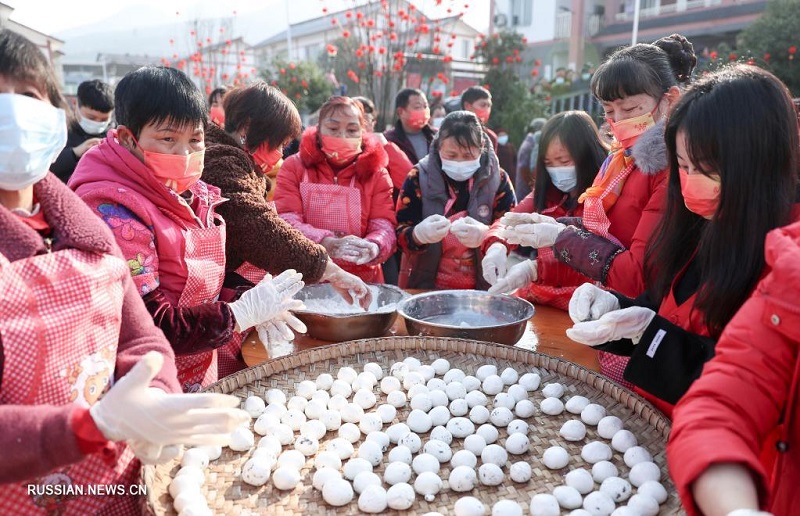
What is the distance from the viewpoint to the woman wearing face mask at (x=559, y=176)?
2633 millimetres

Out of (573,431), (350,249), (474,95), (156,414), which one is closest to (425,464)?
(573,431)

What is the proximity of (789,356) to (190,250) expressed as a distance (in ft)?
5.06

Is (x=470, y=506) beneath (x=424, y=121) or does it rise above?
beneath

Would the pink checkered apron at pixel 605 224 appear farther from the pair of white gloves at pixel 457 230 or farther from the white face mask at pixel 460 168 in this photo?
the white face mask at pixel 460 168

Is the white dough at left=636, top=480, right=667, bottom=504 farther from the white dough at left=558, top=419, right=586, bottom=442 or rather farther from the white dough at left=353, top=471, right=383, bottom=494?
the white dough at left=353, top=471, right=383, bottom=494

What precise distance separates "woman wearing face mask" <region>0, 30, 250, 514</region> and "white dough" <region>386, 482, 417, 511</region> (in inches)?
19.7

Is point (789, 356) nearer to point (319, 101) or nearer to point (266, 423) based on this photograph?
point (266, 423)

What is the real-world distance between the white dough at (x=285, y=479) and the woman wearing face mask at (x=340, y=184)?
1582 mm

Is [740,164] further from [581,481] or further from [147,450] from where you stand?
[147,450]

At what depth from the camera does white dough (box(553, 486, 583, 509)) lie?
4.42 feet

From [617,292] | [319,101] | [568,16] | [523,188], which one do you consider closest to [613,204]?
[617,292]

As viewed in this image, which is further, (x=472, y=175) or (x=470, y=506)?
(x=472, y=175)

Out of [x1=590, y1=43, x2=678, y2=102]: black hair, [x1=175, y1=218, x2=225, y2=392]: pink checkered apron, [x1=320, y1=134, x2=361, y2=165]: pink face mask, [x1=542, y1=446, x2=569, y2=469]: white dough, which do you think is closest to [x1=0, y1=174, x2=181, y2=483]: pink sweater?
[x1=175, y1=218, x2=225, y2=392]: pink checkered apron

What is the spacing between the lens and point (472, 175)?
3256 millimetres
